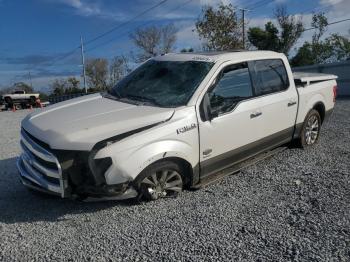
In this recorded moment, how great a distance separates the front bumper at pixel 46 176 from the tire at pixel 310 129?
3.70 meters

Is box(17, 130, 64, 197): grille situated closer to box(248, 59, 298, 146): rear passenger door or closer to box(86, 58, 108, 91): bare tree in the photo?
box(248, 59, 298, 146): rear passenger door

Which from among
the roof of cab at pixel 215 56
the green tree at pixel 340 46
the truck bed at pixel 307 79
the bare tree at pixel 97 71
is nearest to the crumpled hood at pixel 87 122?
the roof of cab at pixel 215 56

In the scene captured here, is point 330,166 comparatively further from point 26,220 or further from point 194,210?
point 26,220

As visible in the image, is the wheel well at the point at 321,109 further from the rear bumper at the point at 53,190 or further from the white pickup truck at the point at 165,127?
the rear bumper at the point at 53,190

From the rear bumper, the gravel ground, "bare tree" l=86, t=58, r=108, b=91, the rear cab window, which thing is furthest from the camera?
"bare tree" l=86, t=58, r=108, b=91

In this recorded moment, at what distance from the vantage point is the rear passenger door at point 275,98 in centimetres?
572

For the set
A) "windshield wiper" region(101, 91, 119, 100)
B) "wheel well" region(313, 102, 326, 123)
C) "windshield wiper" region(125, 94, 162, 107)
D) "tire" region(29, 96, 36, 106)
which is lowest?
"tire" region(29, 96, 36, 106)

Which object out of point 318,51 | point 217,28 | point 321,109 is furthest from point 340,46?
point 321,109

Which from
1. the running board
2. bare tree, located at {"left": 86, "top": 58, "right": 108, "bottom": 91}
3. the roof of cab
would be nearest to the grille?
the running board

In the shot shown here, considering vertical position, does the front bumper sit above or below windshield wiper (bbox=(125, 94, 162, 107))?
below

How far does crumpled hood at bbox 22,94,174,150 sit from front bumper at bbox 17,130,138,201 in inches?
5.5

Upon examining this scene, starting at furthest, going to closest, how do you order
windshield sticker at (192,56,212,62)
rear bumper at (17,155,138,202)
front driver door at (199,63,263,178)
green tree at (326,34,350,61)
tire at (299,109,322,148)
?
green tree at (326,34,350,61)
tire at (299,109,322,148)
windshield sticker at (192,56,212,62)
front driver door at (199,63,263,178)
rear bumper at (17,155,138,202)

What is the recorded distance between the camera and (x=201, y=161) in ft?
15.8

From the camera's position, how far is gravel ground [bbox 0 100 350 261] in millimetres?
3574
